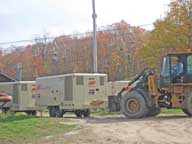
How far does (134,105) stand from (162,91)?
5.32 feet

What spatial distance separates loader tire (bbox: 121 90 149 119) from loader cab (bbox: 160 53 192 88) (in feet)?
4.37

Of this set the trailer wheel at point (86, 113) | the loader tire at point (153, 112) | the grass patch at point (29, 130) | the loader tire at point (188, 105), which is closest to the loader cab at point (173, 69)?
the loader tire at point (188, 105)

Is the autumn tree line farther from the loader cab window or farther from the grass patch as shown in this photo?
the grass patch

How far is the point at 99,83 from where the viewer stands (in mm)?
30500

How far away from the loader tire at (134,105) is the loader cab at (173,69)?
133 cm

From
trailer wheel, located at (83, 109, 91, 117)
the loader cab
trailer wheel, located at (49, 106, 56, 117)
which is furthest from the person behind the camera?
trailer wheel, located at (49, 106, 56, 117)

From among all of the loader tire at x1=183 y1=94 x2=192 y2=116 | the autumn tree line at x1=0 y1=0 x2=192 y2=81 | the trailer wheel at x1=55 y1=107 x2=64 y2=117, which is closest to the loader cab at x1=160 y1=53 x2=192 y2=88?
the loader tire at x1=183 y1=94 x2=192 y2=116

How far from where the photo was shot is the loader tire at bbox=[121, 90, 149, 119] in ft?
84.5

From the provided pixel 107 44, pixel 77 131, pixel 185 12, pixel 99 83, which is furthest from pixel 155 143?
pixel 107 44

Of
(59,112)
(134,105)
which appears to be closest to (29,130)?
(134,105)

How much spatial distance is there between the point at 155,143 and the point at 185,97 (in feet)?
34.5

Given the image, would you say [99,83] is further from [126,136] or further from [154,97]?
[126,136]

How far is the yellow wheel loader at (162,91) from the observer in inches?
995

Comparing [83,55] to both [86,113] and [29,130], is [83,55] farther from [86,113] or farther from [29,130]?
[29,130]
